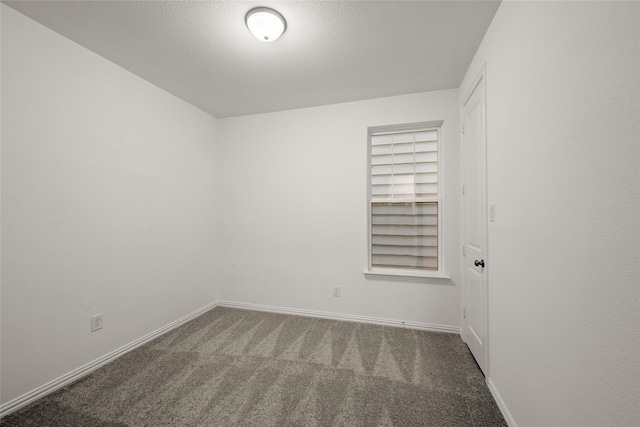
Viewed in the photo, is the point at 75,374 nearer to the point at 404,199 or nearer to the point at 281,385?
the point at 281,385


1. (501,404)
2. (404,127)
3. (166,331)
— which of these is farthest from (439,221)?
(166,331)

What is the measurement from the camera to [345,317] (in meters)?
2.94

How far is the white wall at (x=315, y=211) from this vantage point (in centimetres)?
269

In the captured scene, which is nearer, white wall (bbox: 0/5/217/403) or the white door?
white wall (bbox: 0/5/217/403)

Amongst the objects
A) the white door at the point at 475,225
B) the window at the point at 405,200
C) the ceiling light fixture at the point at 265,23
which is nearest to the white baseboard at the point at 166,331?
the white door at the point at 475,225

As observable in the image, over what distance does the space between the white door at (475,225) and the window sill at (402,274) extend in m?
0.27

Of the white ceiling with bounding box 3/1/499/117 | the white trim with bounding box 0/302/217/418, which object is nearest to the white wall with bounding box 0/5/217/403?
the white trim with bounding box 0/302/217/418

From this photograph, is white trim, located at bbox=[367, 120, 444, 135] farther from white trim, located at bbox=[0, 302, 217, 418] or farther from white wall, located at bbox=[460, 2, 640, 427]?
white trim, located at bbox=[0, 302, 217, 418]

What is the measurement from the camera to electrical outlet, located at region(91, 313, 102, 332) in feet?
6.59

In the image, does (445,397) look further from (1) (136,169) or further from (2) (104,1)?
(2) (104,1)

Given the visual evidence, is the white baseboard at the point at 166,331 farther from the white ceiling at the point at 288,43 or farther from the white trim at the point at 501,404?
the white ceiling at the point at 288,43

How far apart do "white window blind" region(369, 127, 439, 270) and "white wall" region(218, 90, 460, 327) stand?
165 mm

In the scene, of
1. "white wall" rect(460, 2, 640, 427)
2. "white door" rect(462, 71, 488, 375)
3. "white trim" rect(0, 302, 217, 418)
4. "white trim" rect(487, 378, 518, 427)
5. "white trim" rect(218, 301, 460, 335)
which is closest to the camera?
"white wall" rect(460, 2, 640, 427)

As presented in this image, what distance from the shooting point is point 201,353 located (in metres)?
2.22
